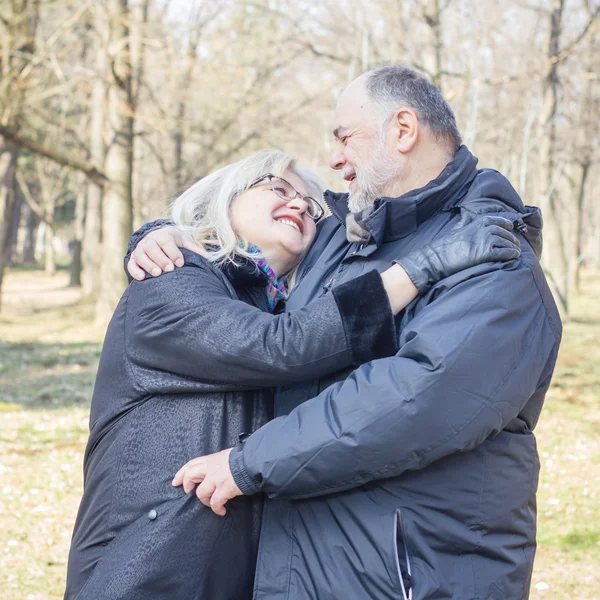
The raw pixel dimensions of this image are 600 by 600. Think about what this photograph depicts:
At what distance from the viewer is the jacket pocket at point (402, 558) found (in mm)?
2281

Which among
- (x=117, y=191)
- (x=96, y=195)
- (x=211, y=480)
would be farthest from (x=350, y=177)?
(x=96, y=195)

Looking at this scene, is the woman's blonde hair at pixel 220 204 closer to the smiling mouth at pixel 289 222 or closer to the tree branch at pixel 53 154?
the smiling mouth at pixel 289 222

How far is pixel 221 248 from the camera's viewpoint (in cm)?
298

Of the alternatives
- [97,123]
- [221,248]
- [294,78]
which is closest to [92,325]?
[97,123]

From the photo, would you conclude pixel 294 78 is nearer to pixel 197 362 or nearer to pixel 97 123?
pixel 97 123

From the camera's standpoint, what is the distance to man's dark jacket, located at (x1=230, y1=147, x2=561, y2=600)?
7.39 ft

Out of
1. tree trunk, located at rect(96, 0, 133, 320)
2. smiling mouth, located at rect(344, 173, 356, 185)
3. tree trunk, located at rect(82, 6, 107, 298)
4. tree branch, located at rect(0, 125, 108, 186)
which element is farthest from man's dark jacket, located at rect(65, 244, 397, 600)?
tree trunk, located at rect(82, 6, 107, 298)

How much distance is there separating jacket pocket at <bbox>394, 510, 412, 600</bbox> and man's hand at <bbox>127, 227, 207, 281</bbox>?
1120 mm

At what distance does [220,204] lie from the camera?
3.10 meters

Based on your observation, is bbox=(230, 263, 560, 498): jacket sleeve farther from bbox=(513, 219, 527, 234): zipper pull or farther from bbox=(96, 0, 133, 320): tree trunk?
bbox=(96, 0, 133, 320): tree trunk

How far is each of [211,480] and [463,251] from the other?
103cm

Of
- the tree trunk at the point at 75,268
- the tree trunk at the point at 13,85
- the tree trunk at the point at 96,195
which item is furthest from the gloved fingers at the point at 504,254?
the tree trunk at the point at 75,268

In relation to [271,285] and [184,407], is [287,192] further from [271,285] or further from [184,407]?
[184,407]

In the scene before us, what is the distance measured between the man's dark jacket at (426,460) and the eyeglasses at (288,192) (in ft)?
2.93
